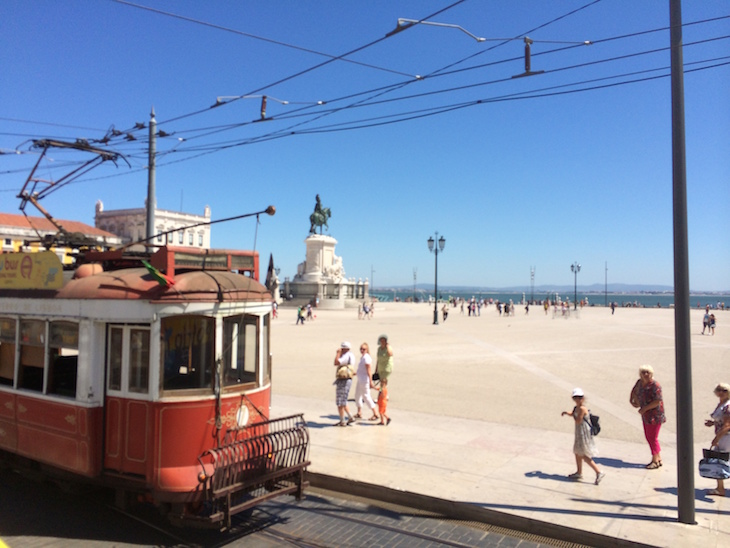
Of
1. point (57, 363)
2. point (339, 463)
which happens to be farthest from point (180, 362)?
point (339, 463)

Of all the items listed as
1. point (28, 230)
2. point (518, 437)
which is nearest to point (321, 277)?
point (28, 230)

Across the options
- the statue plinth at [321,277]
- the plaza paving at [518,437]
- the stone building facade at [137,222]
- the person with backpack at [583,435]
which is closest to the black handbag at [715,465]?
the plaza paving at [518,437]

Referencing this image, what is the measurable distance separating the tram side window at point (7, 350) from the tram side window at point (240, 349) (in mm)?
3192

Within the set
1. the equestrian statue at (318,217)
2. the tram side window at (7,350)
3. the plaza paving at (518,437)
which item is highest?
the equestrian statue at (318,217)

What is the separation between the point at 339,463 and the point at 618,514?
4.02 meters

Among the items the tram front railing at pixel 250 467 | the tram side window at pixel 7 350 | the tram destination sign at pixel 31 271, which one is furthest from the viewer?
the tram side window at pixel 7 350

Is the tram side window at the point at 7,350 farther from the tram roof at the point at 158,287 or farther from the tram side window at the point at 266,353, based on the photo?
the tram side window at the point at 266,353

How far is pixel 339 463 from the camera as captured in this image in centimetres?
873

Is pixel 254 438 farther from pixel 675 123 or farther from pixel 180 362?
pixel 675 123

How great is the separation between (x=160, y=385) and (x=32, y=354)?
8.01 ft

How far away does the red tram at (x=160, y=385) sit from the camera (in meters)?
5.99

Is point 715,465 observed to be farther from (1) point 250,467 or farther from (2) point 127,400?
(2) point 127,400

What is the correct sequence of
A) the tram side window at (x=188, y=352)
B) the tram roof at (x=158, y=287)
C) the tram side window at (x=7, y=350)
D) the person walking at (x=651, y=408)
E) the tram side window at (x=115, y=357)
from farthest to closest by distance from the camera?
the person walking at (x=651, y=408), the tram side window at (x=7, y=350), the tram side window at (x=115, y=357), the tram side window at (x=188, y=352), the tram roof at (x=158, y=287)

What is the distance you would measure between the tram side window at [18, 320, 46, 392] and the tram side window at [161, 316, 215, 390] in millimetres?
2009
